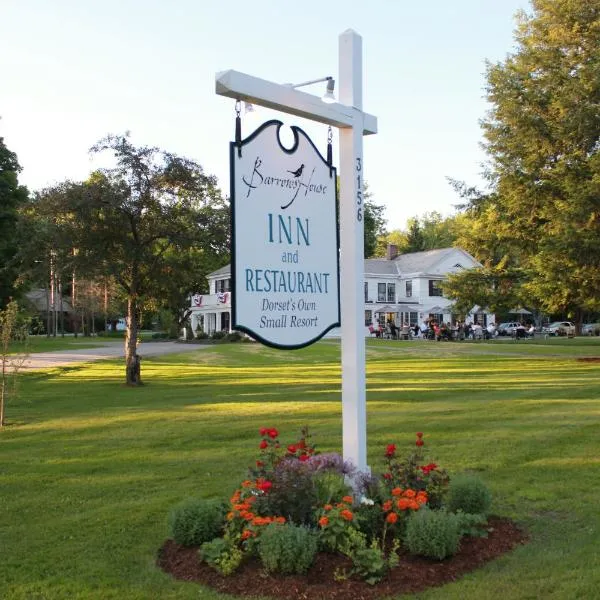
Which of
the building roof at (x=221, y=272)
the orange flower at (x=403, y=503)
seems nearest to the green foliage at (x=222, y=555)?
the orange flower at (x=403, y=503)

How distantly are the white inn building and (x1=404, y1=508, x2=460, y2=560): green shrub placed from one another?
5899cm

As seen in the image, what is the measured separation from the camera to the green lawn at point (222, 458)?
4.75 m

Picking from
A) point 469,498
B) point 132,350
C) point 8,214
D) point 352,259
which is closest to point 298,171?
point 352,259

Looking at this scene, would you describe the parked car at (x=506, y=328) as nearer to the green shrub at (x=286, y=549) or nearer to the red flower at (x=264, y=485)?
the red flower at (x=264, y=485)

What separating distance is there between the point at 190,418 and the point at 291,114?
8.23 m

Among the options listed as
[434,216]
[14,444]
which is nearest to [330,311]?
[14,444]

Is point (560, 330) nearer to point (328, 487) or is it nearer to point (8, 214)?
point (8, 214)

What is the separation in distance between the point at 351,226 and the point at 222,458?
4.36 m

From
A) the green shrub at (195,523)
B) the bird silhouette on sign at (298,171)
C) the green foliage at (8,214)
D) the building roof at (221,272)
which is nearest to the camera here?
the bird silhouette on sign at (298,171)

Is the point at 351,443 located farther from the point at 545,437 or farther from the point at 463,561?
the point at 545,437

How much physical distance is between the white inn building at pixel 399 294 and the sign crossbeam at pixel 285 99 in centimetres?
5846

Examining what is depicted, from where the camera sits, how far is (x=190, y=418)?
40.8 feet

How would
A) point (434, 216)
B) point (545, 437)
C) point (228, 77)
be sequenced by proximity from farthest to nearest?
1. point (434, 216)
2. point (545, 437)
3. point (228, 77)

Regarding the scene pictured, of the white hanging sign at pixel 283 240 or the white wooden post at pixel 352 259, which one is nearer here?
the white hanging sign at pixel 283 240
